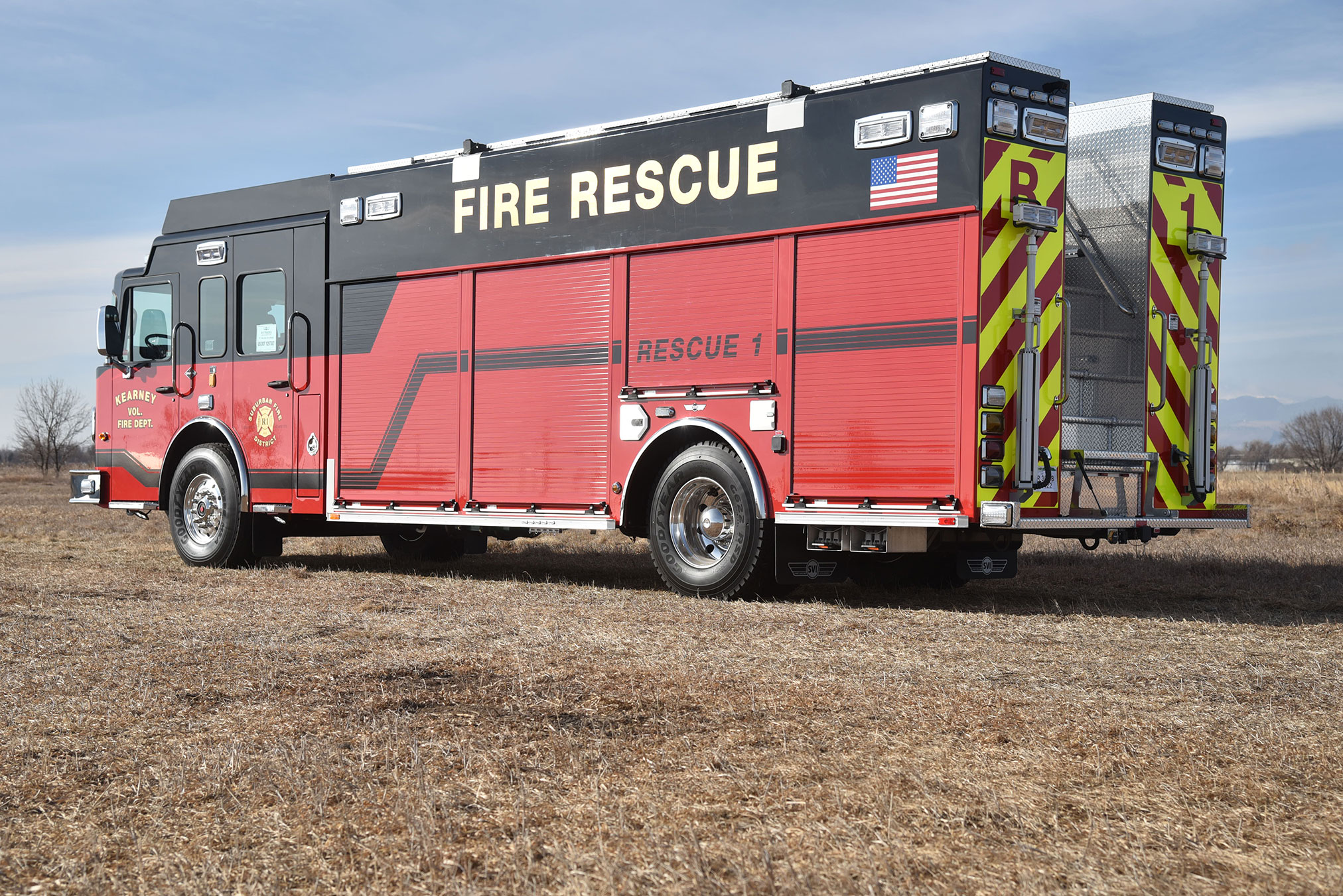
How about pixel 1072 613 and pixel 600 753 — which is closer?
pixel 600 753

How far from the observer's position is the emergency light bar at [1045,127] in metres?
8.32

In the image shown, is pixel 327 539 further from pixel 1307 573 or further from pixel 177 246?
pixel 1307 573

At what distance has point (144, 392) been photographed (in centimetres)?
1304

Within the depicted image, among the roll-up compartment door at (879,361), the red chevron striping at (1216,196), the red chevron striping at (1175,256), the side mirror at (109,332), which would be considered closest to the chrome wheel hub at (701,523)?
the roll-up compartment door at (879,361)

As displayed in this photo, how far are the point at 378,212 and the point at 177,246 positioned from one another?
283 cm

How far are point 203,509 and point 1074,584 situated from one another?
26.2ft

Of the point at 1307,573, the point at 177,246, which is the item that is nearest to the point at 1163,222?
the point at 1307,573

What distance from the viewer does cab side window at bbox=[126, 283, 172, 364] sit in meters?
13.0

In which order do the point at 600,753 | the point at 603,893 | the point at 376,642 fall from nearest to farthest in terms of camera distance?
1. the point at 603,893
2. the point at 600,753
3. the point at 376,642

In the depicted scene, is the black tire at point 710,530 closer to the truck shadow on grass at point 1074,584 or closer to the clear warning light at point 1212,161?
the truck shadow on grass at point 1074,584

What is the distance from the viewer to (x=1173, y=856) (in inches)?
131

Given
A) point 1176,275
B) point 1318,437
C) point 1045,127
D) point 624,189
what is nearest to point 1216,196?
point 1176,275

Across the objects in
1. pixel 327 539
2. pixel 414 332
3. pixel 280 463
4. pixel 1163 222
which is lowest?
pixel 327 539

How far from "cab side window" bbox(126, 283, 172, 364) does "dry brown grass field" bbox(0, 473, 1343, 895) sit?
4507 millimetres
